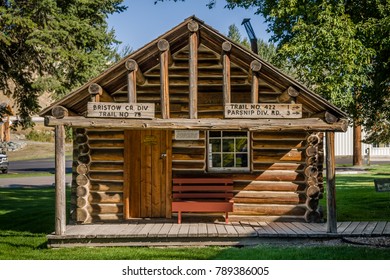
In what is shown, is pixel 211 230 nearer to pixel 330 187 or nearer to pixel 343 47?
pixel 330 187

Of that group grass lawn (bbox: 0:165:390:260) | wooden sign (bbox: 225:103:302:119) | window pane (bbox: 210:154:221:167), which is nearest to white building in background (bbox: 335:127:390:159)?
grass lawn (bbox: 0:165:390:260)

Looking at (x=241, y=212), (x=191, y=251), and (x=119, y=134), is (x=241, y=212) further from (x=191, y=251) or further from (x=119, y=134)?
(x=119, y=134)

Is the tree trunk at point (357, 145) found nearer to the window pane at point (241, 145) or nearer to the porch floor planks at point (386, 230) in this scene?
the window pane at point (241, 145)

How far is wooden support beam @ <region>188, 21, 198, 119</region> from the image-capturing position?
10.4 metres

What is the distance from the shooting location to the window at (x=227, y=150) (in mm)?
12938

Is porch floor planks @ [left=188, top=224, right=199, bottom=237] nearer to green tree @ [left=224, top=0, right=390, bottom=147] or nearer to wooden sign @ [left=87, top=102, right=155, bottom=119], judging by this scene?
wooden sign @ [left=87, top=102, right=155, bottom=119]

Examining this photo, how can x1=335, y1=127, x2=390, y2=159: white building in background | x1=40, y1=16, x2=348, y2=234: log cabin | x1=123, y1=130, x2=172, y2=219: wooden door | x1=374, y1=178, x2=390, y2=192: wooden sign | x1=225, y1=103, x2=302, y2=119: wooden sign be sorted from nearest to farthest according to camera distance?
x1=374, y1=178, x2=390, y2=192: wooden sign, x1=225, y1=103, x2=302, y2=119: wooden sign, x1=40, y1=16, x2=348, y2=234: log cabin, x1=123, y1=130, x2=172, y2=219: wooden door, x1=335, y1=127, x2=390, y2=159: white building in background

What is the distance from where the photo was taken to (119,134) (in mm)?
12891

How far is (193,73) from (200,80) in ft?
7.57

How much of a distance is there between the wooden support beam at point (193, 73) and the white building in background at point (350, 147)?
42.7 meters

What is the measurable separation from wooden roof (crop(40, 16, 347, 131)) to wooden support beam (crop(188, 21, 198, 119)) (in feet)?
0.16

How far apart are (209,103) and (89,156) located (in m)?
3.34

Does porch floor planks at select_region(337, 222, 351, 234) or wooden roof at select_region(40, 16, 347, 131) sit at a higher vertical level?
wooden roof at select_region(40, 16, 347, 131)
